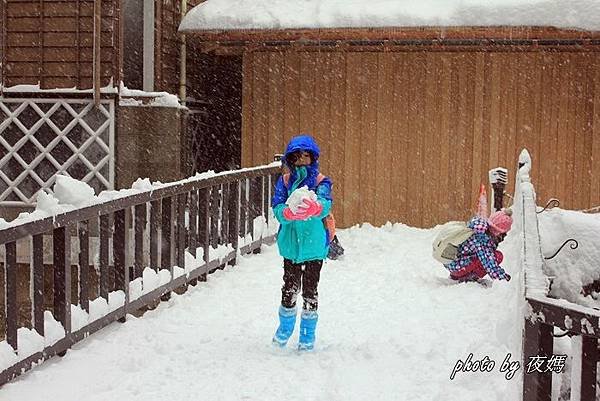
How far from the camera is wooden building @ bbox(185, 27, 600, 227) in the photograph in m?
12.9

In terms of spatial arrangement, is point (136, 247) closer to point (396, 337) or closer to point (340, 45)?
point (396, 337)

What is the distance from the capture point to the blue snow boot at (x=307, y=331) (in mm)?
6074

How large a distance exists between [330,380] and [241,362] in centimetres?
77

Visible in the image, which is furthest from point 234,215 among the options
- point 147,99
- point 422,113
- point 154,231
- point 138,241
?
point 422,113

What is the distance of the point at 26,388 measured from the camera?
506cm

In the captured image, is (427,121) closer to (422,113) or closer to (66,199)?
(422,113)

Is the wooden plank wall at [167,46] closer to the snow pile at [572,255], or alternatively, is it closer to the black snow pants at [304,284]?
the black snow pants at [304,284]

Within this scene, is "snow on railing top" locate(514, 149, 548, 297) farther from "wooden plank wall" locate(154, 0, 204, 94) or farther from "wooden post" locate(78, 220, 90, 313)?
"wooden plank wall" locate(154, 0, 204, 94)

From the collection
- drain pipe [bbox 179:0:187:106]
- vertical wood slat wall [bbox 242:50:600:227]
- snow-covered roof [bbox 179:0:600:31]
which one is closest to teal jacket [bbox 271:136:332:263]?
snow-covered roof [bbox 179:0:600:31]

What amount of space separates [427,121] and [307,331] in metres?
7.84

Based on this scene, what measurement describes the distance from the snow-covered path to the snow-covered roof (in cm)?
446

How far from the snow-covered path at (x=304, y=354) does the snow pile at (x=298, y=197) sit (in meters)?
1.16

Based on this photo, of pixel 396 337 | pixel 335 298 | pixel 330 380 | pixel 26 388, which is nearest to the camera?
pixel 26 388

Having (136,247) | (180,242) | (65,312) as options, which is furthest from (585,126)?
(65,312)
